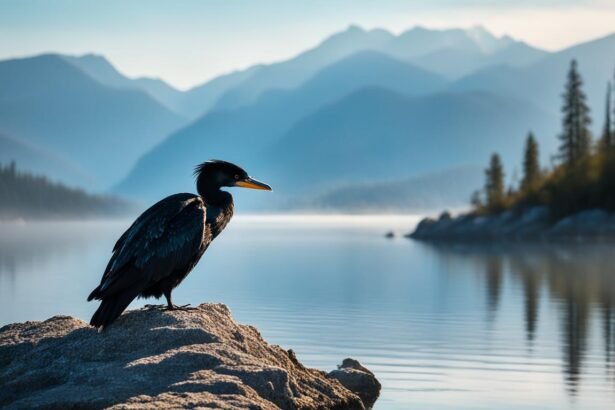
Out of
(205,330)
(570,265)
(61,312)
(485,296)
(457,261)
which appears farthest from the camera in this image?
(457,261)

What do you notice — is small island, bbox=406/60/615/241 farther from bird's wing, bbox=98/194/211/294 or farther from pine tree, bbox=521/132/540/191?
bird's wing, bbox=98/194/211/294

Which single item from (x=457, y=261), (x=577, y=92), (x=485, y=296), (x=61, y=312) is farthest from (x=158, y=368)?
(x=577, y=92)

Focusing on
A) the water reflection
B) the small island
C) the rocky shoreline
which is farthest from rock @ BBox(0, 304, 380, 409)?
the small island

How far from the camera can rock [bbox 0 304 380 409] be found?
1214cm

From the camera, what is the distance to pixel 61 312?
36688 millimetres

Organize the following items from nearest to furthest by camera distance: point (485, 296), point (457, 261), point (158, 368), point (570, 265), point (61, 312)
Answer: point (158, 368) → point (61, 312) → point (485, 296) → point (570, 265) → point (457, 261)

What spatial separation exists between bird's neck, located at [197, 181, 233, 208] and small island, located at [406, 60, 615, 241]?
9530 centimetres

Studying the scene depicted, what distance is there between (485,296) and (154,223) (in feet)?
108

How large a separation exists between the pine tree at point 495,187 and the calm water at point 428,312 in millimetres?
50295

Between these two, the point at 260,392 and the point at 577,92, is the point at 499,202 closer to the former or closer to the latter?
the point at 577,92

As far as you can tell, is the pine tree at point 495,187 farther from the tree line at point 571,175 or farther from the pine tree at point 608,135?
the pine tree at point 608,135

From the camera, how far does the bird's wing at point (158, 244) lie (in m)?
14.3

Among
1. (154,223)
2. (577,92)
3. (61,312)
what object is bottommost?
(61,312)

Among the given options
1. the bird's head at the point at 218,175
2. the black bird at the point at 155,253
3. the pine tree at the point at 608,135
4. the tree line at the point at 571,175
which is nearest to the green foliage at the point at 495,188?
the tree line at the point at 571,175
